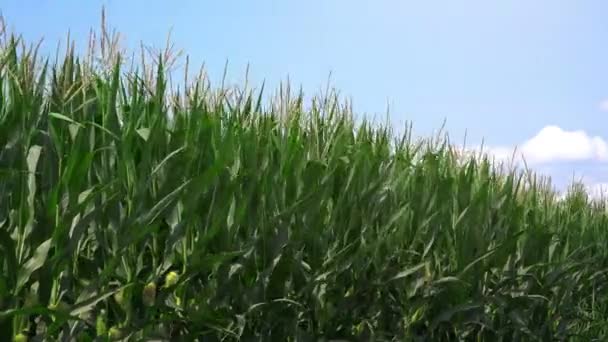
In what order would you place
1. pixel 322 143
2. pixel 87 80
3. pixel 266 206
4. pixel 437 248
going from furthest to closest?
1. pixel 437 248
2. pixel 322 143
3. pixel 266 206
4. pixel 87 80

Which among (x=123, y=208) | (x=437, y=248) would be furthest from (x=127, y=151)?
(x=437, y=248)

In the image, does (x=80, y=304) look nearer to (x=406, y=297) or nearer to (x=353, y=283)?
(x=353, y=283)

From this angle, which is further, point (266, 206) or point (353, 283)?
point (353, 283)

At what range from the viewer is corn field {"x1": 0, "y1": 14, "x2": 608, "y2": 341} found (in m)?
3.06

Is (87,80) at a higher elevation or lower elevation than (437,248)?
higher

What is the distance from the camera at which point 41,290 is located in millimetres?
3002

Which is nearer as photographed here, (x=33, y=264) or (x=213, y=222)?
(x=33, y=264)

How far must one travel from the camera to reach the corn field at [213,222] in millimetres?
3059

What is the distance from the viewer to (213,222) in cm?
345

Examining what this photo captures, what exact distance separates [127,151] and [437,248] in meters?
2.51

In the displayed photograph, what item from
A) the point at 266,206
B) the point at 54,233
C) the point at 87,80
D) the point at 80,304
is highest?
the point at 87,80

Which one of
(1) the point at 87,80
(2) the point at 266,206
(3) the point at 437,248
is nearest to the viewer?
(1) the point at 87,80

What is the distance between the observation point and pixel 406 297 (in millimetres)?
4961

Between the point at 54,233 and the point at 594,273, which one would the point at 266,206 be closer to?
the point at 54,233
